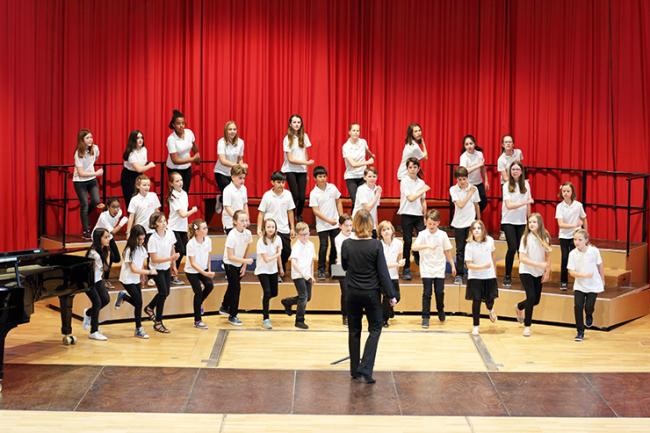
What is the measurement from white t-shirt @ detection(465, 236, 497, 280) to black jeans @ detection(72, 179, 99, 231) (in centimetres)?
422

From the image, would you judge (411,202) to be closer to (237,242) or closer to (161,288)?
(237,242)

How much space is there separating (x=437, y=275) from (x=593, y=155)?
10.2ft

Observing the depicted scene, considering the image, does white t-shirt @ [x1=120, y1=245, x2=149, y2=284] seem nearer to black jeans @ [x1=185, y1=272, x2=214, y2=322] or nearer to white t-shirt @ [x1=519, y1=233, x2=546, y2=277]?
black jeans @ [x1=185, y1=272, x2=214, y2=322]

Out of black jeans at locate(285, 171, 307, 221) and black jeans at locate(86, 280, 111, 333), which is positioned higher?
black jeans at locate(285, 171, 307, 221)

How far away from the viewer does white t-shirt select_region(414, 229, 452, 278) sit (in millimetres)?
11148

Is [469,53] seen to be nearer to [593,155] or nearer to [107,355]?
[593,155]

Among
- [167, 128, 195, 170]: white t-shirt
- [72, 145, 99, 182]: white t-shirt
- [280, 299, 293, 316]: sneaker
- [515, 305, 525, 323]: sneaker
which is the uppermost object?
[167, 128, 195, 170]: white t-shirt

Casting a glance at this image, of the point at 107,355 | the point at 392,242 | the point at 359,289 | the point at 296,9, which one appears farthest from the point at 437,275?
the point at 296,9

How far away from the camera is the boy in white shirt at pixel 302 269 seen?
11008mm

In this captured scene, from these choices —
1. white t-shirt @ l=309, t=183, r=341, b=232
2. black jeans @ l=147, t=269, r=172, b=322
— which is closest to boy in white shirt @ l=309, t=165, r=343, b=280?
white t-shirt @ l=309, t=183, r=341, b=232

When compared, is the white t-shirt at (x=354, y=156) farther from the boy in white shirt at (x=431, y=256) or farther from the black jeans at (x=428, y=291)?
the black jeans at (x=428, y=291)

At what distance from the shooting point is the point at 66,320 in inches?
403

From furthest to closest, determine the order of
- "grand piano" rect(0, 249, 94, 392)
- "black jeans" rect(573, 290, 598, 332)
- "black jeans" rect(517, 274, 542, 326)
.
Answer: "black jeans" rect(517, 274, 542, 326) < "black jeans" rect(573, 290, 598, 332) < "grand piano" rect(0, 249, 94, 392)

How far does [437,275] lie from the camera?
11.2 metres
